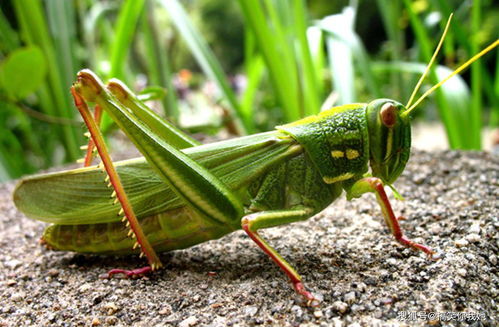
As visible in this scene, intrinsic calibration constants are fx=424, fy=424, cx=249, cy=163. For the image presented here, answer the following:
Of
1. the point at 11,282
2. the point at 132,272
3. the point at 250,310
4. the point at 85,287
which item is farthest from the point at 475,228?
the point at 11,282

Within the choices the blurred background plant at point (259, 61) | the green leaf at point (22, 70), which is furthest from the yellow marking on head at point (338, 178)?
the green leaf at point (22, 70)

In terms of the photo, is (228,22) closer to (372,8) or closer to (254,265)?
(372,8)

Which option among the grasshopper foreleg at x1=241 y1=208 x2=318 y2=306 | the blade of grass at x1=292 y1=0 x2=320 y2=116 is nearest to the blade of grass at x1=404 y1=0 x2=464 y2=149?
the blade of grass at x1=292 y1=0 x2=320 y2=116

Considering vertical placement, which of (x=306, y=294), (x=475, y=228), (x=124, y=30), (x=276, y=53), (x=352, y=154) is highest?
(x=124, y=30)

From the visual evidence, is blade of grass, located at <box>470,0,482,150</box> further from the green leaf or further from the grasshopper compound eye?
the green leaf

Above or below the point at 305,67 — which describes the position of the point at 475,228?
below

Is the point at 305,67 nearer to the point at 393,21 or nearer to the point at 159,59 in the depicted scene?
the point at 159,59

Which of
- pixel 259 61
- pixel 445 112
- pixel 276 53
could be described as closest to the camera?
pixel 276 53

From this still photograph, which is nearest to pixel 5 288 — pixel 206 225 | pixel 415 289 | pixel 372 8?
pixel 206 225
